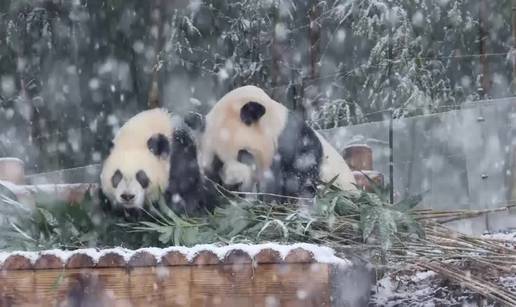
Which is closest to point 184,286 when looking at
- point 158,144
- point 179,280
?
point 179,280

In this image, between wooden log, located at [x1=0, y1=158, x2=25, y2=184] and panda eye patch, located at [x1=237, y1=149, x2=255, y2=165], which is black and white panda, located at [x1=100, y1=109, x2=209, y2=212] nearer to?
panda eye patch, located at [x1=237, y1=149, x2=255, y2=165]

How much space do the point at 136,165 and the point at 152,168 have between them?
7 cm

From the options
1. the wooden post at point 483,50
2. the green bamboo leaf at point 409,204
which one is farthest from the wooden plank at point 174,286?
the wooden post at point 483,50

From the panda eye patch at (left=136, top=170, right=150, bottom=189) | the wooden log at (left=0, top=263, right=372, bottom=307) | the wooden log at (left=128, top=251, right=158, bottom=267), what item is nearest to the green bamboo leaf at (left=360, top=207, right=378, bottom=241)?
the wooden log at (left=0, top=263, right=372, bottom=307)

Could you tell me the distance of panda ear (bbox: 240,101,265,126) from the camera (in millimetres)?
3547

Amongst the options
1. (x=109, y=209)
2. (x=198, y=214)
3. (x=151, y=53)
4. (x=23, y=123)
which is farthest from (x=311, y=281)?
(x=23, y=123)

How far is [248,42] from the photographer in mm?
6871

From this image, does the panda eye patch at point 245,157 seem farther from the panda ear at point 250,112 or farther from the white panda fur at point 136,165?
the white panda fur at point 136,165

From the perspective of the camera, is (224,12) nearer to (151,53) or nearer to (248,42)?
(248,42)

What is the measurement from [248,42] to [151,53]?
2.91 ft

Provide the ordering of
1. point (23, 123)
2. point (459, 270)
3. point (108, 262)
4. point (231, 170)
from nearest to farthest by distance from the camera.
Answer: point (108, 262)
point (459, 270)
point (231, 170)
point (23, 123)

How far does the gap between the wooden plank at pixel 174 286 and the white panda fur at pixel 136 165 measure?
715 mm

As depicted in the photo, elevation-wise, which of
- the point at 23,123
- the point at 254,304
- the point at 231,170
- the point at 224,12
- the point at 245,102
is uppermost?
the point at 224,12

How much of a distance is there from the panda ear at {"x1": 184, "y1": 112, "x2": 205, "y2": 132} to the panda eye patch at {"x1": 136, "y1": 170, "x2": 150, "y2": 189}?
442 mm
